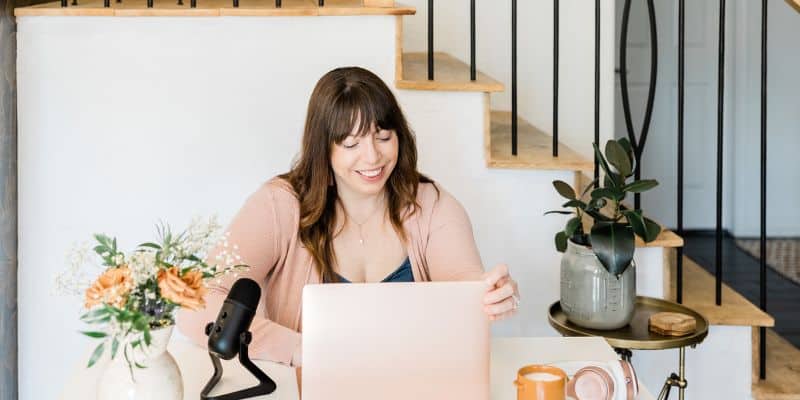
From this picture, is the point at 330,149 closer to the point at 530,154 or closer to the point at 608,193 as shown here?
the point at 608,193

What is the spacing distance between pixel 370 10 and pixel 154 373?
1470 millimetres

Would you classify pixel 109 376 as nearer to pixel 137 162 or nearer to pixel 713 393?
pixel 137 162

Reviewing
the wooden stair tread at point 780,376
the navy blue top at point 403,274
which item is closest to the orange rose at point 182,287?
the navy blue top at point 403,274

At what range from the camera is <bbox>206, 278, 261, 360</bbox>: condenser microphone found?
1.70 metres

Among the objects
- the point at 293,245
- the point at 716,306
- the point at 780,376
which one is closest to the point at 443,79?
the point at 293,245

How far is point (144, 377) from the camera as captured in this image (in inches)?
62.2

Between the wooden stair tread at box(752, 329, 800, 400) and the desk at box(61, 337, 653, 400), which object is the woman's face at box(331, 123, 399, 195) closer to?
the desk at box(61, 337, 653, 400)

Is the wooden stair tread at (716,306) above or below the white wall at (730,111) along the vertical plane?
below

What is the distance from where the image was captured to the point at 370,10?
9.18 feet

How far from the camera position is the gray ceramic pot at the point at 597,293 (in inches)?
100

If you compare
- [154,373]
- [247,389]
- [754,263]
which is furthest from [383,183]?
[754,263]

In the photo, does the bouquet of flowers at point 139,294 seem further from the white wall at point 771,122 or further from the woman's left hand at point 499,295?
the white wall at point 771,122

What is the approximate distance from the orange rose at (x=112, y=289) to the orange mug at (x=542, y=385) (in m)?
0.62

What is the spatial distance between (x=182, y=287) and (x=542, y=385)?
571 millimetres
